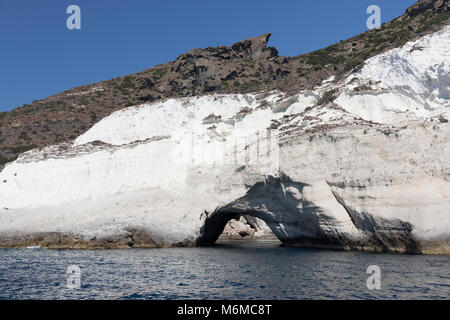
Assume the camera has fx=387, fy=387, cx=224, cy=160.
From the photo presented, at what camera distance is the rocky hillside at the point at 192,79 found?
6069 centimetres

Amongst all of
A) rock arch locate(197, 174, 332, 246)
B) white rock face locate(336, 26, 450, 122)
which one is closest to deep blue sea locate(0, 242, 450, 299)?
rock arch locate(197, 174, 332, 246)

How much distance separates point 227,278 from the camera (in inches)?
576

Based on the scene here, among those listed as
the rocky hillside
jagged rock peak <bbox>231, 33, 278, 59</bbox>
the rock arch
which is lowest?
the rock arch

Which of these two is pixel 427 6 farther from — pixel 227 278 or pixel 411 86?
pixel 227 278

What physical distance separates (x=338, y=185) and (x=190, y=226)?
10935mm

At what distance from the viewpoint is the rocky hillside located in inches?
2389

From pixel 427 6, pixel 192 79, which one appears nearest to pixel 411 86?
pixel 192 79

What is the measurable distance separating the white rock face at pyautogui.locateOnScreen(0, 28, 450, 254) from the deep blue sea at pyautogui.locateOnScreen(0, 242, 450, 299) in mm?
4705

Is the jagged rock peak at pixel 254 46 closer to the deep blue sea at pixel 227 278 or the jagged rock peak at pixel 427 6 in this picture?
the jagged rock peak at pixel 427 6

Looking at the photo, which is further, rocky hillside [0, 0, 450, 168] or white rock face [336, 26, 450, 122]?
rocky hillside [0, 0, 450, 168]

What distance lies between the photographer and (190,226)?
28.4 metres

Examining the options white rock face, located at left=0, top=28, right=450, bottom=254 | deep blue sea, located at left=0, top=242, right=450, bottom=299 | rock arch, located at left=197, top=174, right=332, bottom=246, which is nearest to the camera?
deep blue sea, located at left=0, top=242, right=450, bottom=299

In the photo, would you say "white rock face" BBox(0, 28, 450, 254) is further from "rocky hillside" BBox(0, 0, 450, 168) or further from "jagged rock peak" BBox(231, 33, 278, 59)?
"jagged rock peak" BBox(231, 33, 278, 59)
